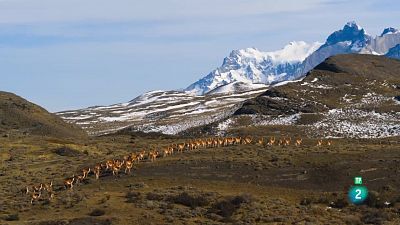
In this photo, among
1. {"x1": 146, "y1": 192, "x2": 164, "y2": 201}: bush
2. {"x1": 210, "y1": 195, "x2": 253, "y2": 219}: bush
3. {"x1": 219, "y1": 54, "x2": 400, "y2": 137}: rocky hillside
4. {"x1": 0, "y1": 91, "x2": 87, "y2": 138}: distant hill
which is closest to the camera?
{"x1": 210, "y1": 195, "x2": 253, "y2": 219}: bush

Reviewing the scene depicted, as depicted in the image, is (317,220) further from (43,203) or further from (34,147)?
(34,147)

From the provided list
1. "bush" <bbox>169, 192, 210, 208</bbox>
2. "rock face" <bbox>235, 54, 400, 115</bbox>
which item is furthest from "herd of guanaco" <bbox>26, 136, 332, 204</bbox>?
"rock face" <bbox>235, 54, 400, 115</bbox>

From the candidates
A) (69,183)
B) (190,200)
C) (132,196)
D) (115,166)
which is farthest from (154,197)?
(115,166)

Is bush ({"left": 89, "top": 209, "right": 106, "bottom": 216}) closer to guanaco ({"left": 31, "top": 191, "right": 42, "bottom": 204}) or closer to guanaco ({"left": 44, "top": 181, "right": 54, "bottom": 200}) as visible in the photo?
guanaco ({"left": 31, "top": 191, "right": 42, "bottom": 204})

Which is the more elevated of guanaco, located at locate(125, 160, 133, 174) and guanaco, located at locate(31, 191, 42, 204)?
guanaco, located at locate(125, 160, 133, 174)

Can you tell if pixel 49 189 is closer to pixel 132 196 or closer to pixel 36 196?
pixel 36 196

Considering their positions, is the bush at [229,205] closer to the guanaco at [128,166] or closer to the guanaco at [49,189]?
the guanaco at [49,189]

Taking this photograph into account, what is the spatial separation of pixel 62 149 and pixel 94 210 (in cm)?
4538

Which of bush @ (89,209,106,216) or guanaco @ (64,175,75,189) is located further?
guanaco @ (64,175,75,189)

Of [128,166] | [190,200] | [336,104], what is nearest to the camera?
[190,200]

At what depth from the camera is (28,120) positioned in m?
158

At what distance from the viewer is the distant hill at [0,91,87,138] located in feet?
484

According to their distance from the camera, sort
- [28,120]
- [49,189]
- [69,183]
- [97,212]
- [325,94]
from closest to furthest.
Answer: [97,212] < [49,189] < [69,183] < [325,94] < [28,120]

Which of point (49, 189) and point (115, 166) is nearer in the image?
point (49, 189)
